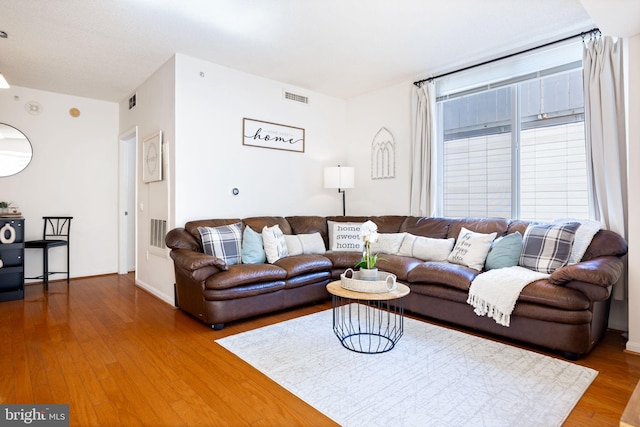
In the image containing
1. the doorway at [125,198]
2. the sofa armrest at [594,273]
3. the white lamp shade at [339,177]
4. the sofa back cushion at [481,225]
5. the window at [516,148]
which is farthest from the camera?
the doorway at [125,198]

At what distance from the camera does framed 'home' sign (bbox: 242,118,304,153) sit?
14.1 ft

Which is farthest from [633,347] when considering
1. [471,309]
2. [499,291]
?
[471,309]

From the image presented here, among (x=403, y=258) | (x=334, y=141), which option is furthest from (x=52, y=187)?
(x=403, y=258)

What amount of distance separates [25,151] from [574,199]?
6588 mm

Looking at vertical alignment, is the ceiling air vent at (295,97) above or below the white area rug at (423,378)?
above

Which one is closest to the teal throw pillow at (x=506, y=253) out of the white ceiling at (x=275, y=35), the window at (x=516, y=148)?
the window at (x=516, y=148)

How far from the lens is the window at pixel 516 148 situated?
3.33 metres

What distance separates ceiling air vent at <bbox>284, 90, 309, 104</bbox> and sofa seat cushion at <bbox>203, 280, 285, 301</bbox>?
2618 mm

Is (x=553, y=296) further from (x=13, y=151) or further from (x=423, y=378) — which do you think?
(x=13, y=151)

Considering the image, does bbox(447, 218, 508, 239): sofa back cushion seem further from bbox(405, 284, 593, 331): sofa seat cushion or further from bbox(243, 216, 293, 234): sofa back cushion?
bbox(243, 216, 293, 234): sofa back cushion

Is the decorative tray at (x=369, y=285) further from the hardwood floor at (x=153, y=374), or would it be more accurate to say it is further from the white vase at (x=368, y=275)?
the hardwood floor at (x=153, y=374)

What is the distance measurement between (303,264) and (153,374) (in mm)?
1705

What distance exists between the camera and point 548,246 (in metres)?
2.92

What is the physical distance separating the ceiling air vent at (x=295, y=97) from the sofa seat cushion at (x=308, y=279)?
247 centimetres
